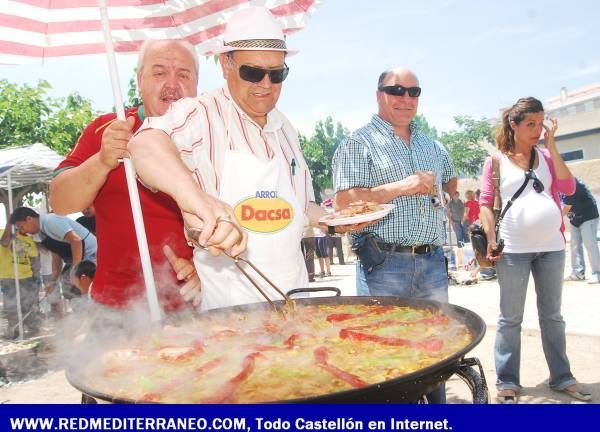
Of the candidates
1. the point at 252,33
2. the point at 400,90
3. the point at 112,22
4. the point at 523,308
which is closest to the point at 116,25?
the point at 112,22

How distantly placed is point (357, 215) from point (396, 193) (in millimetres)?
800

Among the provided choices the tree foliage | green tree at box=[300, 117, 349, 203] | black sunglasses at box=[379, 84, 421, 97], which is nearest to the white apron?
black sunglasses at box=[379, 84, 421, 97]

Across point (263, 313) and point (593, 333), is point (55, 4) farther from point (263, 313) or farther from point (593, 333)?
point (593, 333)

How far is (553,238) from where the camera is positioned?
386cm

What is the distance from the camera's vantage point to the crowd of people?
2359 mm

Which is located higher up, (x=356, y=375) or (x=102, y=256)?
(x=102, y=256)

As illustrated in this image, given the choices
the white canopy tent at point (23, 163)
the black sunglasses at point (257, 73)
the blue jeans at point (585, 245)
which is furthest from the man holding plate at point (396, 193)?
the blue jeans at point (585, 245)

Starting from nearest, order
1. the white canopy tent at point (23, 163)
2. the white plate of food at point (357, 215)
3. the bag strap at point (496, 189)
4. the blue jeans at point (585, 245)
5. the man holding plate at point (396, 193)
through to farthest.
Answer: the white plate of food at point (357, 215) < the man holding plate at point (396, 193) < the bag strap at point (496, 189) < the white canopy tent at point (23, 163) < the blue jeans at point (585, 245)

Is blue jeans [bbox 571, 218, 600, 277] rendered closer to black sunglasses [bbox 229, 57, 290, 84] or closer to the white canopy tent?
black sunglasses [bbox 229, 57, 290, 84]

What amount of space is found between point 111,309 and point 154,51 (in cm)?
145

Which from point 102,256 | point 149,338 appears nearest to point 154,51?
point 102,256

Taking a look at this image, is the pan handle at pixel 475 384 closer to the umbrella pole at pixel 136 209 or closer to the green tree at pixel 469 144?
the umbrella pole at pixel 136 209

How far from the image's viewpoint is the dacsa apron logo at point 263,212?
7.82 feet

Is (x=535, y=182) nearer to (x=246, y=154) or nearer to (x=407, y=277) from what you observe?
(x=407, y=277)
